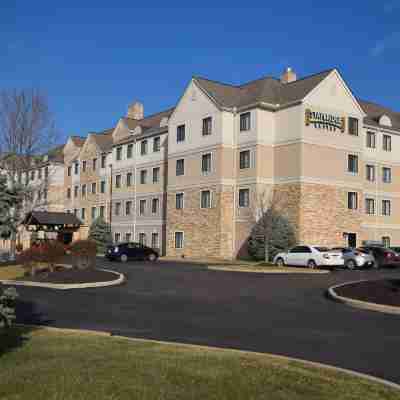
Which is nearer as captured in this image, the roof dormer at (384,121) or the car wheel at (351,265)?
the car wheel at (351,265)

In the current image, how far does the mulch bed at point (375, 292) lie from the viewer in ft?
55.7

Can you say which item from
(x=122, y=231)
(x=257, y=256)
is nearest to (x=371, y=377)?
(x=257, y=256)

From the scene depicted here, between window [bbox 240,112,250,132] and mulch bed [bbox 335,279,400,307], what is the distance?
24.8 meters

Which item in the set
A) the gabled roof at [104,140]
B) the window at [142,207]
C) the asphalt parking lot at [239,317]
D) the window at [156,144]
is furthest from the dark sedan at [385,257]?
the gabled roof at [104,140]

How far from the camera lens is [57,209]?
7312 cm

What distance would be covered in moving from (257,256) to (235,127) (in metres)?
10.7

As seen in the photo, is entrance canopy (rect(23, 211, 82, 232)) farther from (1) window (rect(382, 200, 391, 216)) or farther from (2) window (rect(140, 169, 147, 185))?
(1) window (rect(382, 200, 391, 216))

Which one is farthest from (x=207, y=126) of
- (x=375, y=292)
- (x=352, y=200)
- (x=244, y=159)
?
(x=375, y=292)

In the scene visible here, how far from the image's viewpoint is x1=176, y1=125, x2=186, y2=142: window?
48.6 metres

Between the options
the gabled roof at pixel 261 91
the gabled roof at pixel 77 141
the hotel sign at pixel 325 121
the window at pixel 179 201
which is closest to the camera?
the hotel sign at pixel 325 121

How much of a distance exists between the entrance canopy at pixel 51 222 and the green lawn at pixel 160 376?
148ft

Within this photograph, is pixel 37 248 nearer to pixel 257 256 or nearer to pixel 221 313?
pixel 221 313

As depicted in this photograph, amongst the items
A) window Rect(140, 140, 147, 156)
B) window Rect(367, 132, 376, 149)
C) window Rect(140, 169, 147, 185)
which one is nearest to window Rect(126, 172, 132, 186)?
window Rect(140, 169, 147, 185)

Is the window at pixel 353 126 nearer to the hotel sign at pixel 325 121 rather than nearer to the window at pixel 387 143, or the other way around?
the hotel sign at pixel 325 121
